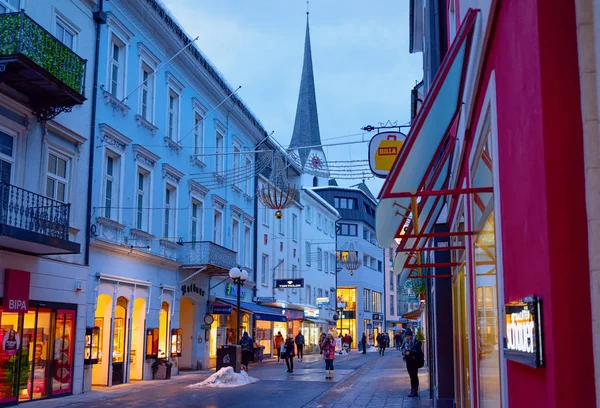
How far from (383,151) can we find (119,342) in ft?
37.1

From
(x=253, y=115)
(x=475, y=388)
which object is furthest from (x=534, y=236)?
(x=253, y=115)

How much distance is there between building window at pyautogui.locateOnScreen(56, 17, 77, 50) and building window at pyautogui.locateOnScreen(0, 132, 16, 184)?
345 centimetres

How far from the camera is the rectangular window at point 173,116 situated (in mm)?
27281

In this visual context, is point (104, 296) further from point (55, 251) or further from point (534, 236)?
point (534, 236)

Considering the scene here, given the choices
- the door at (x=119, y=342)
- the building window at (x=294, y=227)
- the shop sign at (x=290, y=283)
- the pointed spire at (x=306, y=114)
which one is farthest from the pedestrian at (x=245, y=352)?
the pointed spire at (x=306, y=114)

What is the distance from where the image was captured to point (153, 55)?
83.3ft

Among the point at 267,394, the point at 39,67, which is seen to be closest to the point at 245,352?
the point at 267,394

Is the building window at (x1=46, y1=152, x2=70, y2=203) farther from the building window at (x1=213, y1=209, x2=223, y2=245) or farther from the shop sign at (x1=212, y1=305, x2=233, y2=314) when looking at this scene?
the building window at (x1=213, y1=209, x2=223, y2=245)

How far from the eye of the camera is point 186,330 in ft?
98.7

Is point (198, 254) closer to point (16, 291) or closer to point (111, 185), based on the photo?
point (111, 185)

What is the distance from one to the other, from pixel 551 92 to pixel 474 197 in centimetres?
360

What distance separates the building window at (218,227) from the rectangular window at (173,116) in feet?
19.2

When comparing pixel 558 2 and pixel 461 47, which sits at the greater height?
pixel 461 47

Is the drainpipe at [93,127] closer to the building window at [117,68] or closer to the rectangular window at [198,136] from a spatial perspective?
the building window at [117,68]
